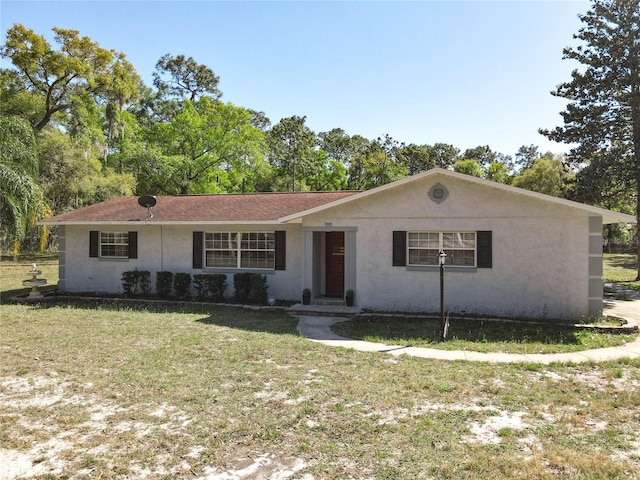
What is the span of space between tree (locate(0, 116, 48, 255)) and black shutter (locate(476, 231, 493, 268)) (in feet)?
46.5

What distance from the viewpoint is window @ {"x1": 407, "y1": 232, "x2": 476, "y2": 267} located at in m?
11.6

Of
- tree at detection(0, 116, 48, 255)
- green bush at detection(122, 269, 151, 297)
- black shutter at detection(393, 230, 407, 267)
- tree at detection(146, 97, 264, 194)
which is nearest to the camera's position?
black shutter at detection(393, 230, 407, 267)

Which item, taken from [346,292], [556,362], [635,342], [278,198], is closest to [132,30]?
[278,198]

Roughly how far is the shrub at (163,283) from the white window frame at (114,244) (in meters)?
1.90

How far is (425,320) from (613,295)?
880 centimetres

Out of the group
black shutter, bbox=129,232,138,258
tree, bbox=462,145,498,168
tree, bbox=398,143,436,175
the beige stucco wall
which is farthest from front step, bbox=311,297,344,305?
tree, bbox=462,145,498,168

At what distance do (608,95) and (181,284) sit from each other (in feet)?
69.2

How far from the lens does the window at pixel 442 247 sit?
1162 centimetres

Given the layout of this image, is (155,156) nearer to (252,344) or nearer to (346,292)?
(346,292)

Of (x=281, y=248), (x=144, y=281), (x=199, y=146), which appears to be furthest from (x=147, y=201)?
(x=199, y=146)

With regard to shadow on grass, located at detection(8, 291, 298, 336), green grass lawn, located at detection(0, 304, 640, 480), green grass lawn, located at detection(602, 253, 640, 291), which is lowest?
green grass lawn, located at detection(0, 304, 640, 480)

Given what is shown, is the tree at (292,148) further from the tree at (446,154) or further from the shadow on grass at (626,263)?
the shadow on grass at (626,263)

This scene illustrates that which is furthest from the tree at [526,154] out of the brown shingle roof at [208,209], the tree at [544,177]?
the brown shingle roof at [208,209]

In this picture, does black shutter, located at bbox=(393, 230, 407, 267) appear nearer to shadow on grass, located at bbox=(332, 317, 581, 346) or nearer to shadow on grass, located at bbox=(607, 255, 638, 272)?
shadow on grass, located at bbox=(332, 317, 581, 346)
